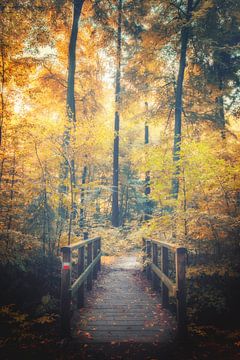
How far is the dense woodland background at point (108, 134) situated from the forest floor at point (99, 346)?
243 mm

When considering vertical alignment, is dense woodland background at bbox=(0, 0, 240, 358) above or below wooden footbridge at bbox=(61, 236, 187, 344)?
above

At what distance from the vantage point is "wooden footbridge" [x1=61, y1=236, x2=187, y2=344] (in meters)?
4.39

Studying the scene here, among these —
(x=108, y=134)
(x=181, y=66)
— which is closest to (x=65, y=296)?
(x=108, y=134)

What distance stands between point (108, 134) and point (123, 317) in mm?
9021

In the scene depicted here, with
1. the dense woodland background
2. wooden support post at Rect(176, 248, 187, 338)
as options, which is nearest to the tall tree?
the dense woodland background

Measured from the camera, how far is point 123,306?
5.94m

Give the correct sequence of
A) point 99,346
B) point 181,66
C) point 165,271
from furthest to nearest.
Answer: point 181,66 → point 165,271 → point 99,346

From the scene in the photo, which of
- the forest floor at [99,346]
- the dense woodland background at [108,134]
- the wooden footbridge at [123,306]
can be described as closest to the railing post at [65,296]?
the wooden footbridge at [123,306]

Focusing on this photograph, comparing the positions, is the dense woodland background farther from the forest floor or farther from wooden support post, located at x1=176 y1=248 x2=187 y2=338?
wooden support post, located at x1=176 y1=248 x2=187 y2=338

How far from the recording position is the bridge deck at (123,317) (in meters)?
4.45

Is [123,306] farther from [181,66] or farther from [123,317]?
[181,66]

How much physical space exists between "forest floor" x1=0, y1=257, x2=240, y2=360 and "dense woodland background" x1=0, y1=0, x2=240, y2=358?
0.24 m

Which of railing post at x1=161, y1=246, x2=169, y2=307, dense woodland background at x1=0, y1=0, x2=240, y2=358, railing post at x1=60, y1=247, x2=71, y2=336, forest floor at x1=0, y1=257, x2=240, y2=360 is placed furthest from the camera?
dense woodland background at x1=0, y1=0, x2=240, y2=358

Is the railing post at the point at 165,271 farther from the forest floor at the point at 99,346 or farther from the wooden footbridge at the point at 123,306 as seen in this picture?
the forest floor at the point at 99,346
